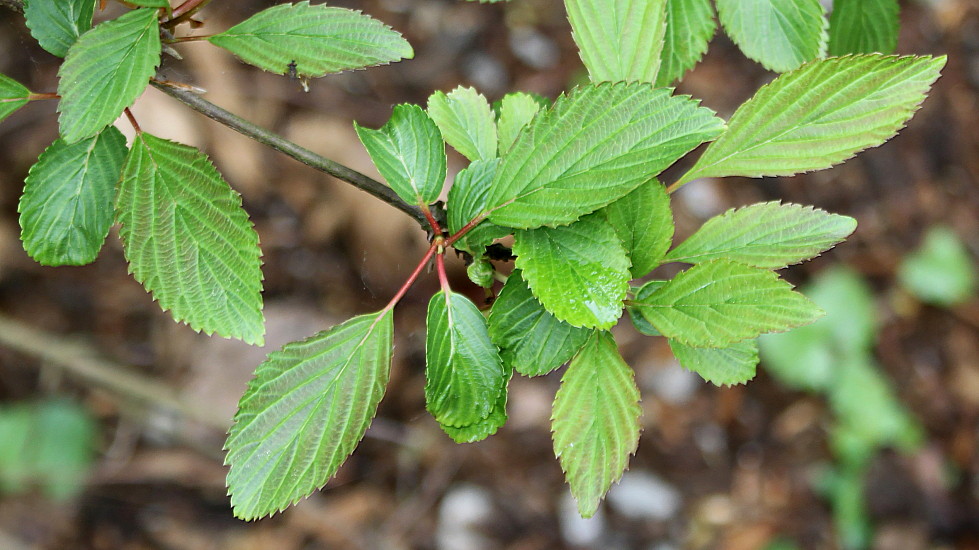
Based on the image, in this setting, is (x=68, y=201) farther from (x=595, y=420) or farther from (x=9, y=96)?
(x=595, y=420)

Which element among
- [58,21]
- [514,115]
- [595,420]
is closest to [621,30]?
[514,115]

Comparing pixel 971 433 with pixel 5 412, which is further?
pixel 971 433

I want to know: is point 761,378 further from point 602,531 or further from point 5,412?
point 5,412

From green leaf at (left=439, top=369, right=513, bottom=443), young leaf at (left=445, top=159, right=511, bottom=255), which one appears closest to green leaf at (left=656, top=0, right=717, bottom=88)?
young leaf at (left=445, top=159, right=511, bottom=255)

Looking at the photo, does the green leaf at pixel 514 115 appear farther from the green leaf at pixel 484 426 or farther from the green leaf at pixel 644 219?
the green leaf at pixel 484 426

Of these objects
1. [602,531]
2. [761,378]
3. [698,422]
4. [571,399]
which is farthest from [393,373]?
[571,399]

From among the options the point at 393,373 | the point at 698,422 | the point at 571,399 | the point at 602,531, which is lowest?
the point at 602,531
